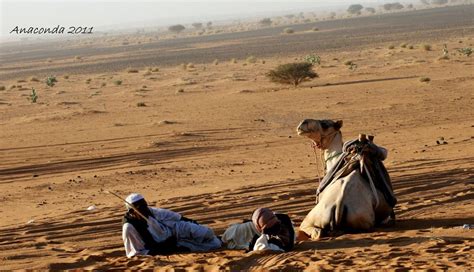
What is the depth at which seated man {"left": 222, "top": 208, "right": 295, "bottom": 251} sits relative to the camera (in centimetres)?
788

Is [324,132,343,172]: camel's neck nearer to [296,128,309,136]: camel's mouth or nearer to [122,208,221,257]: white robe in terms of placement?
[296,128,309,136]: camel's mouth

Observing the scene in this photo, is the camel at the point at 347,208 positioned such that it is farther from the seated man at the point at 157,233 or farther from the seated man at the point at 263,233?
the seated man at the point at 157,233

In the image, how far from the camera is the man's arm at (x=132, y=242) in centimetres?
823

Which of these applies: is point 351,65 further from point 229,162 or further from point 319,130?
point 319,130

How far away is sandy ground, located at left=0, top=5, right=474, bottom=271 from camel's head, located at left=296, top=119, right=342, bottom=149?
1.16 m

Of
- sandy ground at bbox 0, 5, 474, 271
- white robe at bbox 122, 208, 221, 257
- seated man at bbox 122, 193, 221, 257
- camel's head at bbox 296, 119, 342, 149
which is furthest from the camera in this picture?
camel's head at bbox 296, 119, 342, 149

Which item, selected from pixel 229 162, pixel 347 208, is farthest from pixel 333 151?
pixel 229 162

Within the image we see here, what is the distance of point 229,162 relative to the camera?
1650cm

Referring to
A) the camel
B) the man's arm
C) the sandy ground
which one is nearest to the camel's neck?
the camel

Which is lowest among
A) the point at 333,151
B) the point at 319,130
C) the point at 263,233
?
the point at 263,233

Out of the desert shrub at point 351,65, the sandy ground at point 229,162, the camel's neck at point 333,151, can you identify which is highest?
the desert shrub at point 351,65

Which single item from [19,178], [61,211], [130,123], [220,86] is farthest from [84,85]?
[61,211]

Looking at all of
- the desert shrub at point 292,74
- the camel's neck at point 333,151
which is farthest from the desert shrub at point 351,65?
the camel's neck at point 333,151

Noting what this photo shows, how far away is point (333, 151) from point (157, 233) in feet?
7.29
